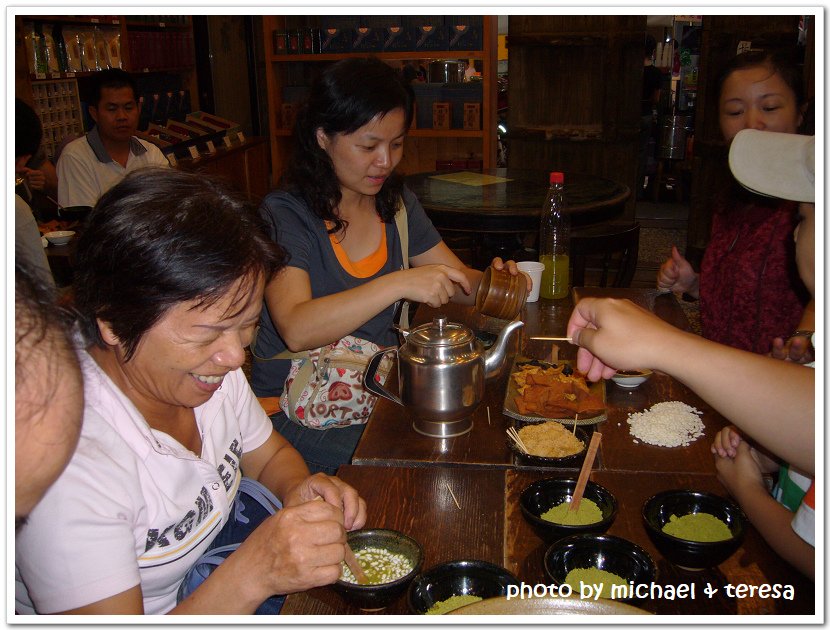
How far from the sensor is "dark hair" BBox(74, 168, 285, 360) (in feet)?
3.78

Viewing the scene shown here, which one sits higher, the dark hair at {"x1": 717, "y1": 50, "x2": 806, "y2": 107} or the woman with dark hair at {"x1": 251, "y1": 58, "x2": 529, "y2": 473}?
the dark hair at {"x1": 717, "y1": 50, "x2": 806, "y2": 107}

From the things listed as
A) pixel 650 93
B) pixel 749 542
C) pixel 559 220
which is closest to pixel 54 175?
pixel 559 220

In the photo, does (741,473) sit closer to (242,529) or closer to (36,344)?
(242,529)

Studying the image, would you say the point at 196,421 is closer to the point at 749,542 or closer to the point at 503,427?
the point at 503,427

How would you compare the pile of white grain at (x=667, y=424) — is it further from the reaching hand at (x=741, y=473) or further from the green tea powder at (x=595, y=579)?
the green tea powder at (x=595, y=579)

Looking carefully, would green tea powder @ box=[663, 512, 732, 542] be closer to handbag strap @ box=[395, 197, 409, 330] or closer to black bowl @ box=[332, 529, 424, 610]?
black bowl @ box=[332, 529, 424, 610]

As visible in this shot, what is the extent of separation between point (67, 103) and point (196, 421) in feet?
15.4

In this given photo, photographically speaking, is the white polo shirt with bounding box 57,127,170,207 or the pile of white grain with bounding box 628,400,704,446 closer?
the pile of white grain with bounding box 628,400,704,446

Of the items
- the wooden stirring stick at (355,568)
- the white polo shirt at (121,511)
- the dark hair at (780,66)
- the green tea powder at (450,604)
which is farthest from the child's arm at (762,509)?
the dark hair at (780,66)

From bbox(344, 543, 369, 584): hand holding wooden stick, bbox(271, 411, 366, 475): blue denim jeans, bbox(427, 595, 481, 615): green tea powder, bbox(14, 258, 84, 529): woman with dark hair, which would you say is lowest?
bbox(271, 411, 366, 475): blue denim jeans

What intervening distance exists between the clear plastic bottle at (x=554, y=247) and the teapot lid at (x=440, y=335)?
1.06m

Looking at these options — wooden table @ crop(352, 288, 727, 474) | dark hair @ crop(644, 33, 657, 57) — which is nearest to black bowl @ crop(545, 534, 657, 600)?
wooden table @ crop(352, 288, 727, 474)

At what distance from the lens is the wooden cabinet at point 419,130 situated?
19.5 ft

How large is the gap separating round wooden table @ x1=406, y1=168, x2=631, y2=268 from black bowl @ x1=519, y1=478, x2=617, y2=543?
210cm
